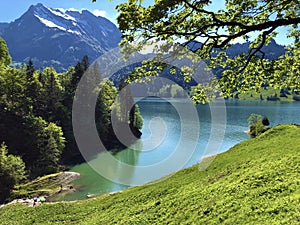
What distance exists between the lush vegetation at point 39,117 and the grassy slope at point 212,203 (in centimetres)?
2267

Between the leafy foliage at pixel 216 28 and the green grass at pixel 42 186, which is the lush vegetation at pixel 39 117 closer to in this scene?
the green grass at pixel 42 186

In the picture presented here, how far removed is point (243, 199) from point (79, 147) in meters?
63.1

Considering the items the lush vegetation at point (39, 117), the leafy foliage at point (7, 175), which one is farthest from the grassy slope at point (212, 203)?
the lush vegetation at point (39, 117)

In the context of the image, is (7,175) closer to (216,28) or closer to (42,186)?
(42,186)

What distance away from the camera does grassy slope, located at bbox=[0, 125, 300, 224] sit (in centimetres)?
1225

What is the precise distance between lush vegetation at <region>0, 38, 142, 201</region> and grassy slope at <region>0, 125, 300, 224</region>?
74.4 ft

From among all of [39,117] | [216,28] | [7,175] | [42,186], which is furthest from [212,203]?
[39,117]

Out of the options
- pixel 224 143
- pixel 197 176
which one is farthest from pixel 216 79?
pixel 224 143

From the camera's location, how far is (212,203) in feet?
48.9

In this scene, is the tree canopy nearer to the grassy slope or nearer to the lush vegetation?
the grassy slope

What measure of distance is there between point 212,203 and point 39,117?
162 ft

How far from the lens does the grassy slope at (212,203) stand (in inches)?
482

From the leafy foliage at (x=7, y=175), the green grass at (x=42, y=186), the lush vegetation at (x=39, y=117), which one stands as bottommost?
the green grass at (x=42, y=186)

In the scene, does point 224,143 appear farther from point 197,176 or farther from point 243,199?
point 243,199
